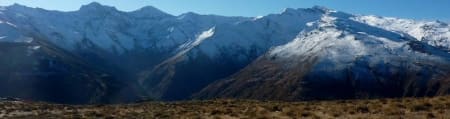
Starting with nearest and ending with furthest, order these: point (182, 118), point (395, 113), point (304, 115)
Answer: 1. point (395, 113)
2. point (304, 115)
3. point (182, 118)

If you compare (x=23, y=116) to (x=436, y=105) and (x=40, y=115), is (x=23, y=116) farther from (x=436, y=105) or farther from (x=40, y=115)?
(x=436, y=105)

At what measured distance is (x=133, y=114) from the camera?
4738 cm

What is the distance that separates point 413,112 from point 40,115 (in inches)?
1079

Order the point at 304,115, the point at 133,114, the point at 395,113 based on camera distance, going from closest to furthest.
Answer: the point at 395,113 → the point at 304,115 → the point at 133,114

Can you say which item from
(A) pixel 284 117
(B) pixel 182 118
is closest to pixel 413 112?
(A) pixel 284 117

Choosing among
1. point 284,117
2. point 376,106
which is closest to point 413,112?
point 376,106

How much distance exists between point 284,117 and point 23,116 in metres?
20.9

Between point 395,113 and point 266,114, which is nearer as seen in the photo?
point 395,113

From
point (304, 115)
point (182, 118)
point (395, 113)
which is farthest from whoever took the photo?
point (182, 118)

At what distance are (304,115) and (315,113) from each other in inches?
41.9

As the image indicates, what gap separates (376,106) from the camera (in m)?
40.3

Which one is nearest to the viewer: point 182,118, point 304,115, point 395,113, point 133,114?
point 395,113

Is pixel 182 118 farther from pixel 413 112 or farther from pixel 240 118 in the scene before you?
pixel 413 112

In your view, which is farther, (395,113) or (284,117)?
(284,117)
